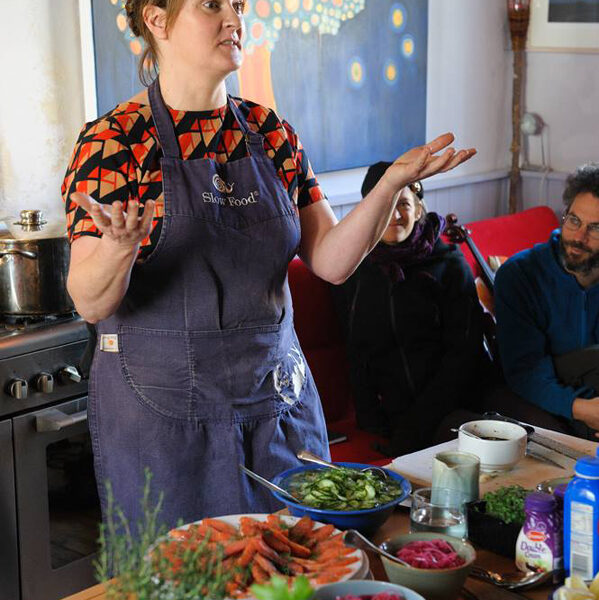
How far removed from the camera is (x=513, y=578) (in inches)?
54.1

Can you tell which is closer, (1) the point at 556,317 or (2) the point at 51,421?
(2) the point at 51,421

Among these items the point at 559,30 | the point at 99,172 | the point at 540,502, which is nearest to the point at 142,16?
the point at 99,172

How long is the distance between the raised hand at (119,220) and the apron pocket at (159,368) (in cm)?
34

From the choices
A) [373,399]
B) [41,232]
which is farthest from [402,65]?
[41,232]

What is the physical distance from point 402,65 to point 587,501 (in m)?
2.82

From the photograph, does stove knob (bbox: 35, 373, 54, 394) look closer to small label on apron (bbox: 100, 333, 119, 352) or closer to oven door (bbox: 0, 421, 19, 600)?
oven door (bbox: 0, 421, 19, 600)

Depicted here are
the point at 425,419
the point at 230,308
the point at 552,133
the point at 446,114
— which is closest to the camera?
the point at 230,308

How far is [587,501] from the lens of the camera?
1322mm

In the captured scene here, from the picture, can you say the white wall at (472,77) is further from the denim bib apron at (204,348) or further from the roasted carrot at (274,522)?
the roasted carrot at (274,522)

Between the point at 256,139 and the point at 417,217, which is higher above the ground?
the point at 256,139

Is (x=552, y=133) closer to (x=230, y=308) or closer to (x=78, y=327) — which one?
(x=78, y=327)

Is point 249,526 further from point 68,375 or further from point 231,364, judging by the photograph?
point 68,375

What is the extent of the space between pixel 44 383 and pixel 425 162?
46.7 inches

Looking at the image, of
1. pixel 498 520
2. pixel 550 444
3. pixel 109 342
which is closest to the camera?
pixel 498 520
